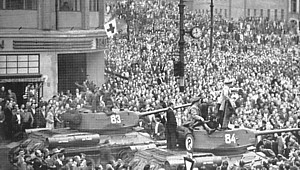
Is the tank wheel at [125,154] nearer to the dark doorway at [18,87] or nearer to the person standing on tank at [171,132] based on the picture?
the person standing on tank at [171,132]

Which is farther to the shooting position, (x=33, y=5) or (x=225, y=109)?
(x=33, y=5)

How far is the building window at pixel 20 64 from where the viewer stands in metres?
23.6

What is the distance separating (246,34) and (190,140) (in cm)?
2153

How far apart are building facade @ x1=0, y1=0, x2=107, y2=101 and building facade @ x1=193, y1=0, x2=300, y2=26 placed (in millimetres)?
8354

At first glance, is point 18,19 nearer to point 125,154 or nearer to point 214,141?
point 125,154

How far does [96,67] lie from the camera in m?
Answer: 27.5

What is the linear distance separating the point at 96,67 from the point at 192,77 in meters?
3.56

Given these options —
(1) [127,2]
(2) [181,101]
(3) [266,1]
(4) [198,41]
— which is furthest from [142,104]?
(3) [266,1]

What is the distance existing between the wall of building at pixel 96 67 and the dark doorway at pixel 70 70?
28 centimetres

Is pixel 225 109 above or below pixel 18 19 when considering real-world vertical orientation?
below

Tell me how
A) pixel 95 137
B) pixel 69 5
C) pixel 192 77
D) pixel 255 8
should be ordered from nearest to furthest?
pixel 95 137 → pixel 69 5 → pixel 192 77 → pixel 255 8

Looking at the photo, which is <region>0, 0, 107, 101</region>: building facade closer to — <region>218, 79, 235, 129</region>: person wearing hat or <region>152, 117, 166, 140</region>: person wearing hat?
<region>152, 117, 166, 140</region>: person wearing hat

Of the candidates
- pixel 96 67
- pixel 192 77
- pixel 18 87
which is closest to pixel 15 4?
pixel 18 87

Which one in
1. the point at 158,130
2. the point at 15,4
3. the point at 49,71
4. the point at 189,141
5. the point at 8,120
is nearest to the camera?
the point at 189,141
